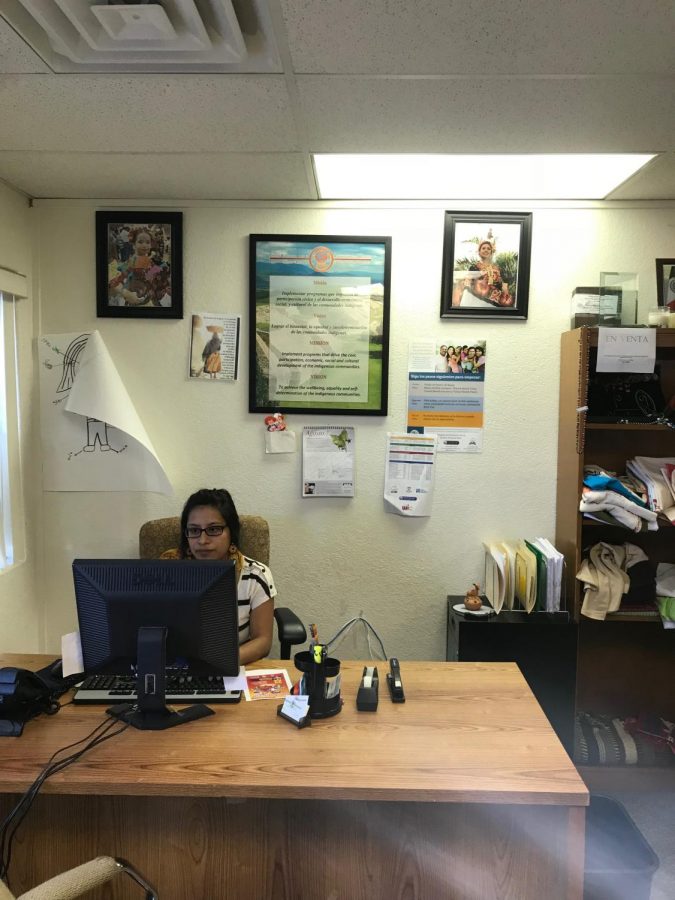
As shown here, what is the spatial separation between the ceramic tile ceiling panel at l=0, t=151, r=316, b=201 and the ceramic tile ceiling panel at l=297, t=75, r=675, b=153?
345mm

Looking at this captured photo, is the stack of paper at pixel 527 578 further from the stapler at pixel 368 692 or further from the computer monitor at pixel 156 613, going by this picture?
the computer monitor at pixel 156 613

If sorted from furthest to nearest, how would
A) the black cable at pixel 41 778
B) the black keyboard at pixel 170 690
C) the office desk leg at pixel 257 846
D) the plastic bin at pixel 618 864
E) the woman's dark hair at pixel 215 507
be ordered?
the woman's dark hair at pixel 215 507
the plastic bin at pixel 618 864
the black keyboard at pixel 170 690
the office desk leg at pixel 257 846
the black cable at pixel 41 778

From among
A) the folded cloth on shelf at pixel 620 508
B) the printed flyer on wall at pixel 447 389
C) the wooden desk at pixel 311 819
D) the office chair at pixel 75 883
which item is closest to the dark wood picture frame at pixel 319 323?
the printed flyer on wall at pixel 447 389

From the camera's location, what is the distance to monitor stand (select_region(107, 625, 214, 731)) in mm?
1586

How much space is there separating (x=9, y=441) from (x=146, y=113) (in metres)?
1.48

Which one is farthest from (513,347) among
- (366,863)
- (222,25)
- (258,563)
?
(366,863)

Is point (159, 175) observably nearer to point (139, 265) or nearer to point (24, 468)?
point (139, 265)

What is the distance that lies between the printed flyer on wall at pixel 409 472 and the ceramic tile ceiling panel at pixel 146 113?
1289 mm

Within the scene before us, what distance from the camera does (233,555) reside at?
240cm

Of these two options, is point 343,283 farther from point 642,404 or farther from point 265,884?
point 265,884

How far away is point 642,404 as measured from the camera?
2.72m

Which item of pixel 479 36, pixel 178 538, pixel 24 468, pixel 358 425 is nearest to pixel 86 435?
pixel 24 468

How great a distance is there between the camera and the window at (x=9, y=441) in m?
2.67

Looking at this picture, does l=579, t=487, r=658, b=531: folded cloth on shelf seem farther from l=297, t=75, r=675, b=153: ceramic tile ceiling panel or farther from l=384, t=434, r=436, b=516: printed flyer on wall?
l=297, t=75, r=675, b=153: ceramic tile ceiling panel
